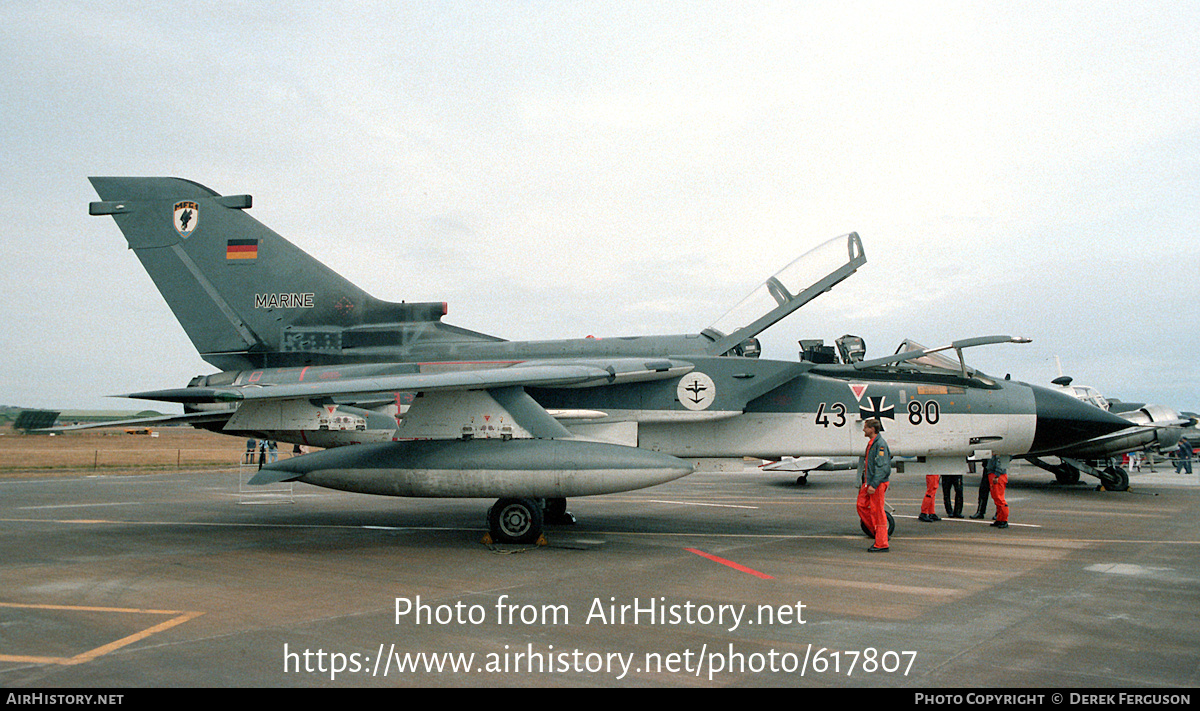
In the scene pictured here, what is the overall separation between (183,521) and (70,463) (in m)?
Answer: 21.1

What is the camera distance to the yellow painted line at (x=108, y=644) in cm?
420

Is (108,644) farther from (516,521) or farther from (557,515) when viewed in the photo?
(557,515)

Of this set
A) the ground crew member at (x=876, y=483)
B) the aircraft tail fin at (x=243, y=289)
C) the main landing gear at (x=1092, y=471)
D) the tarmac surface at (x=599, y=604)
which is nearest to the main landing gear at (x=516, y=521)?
the tarmac surface at (x=599, y=604)

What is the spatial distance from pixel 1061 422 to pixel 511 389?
297 inches

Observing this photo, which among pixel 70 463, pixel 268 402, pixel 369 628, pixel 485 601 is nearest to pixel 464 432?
pixel 268 402

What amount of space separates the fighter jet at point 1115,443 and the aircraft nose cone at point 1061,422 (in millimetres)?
5577

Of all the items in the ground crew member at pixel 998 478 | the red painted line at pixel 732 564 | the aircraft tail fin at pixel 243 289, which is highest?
the aircraft tail fin at pixel 243 289

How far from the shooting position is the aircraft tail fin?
10836 millimetres

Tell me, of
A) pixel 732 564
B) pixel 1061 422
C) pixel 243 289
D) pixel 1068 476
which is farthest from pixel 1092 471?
pixel 243 289

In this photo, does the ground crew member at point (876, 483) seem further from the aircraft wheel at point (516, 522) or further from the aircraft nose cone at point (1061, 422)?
the aircraft wheel at point (516, 522)

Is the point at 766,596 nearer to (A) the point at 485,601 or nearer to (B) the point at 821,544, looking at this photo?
(A) the point at 485,601

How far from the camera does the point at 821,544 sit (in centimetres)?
892

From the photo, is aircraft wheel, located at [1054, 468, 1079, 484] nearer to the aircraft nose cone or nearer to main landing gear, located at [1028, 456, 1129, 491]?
main landing gear, located at [1028, 456, 1129, 491]

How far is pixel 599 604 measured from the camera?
564 centimetres
